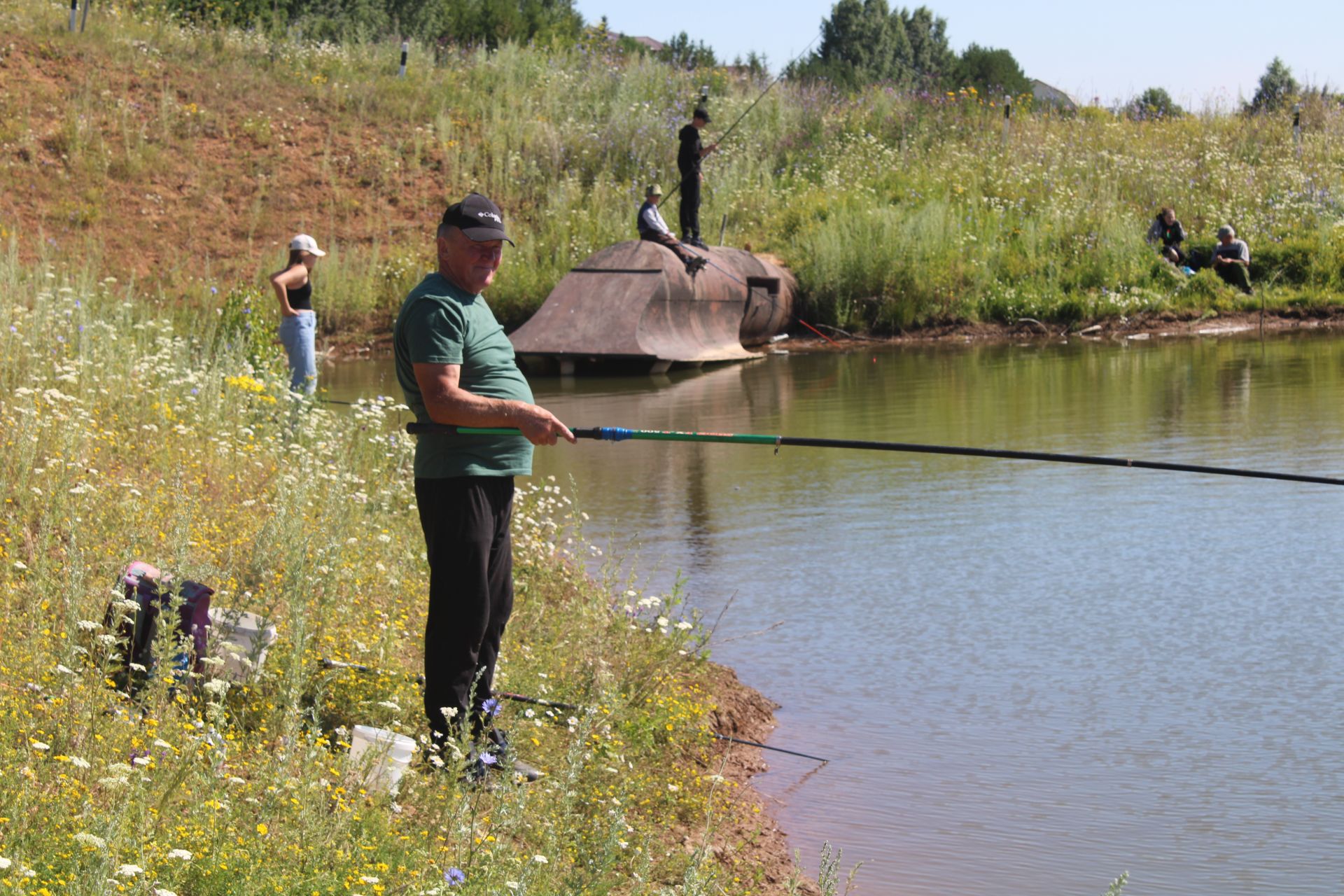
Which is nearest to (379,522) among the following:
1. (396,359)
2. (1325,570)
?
(396,359)

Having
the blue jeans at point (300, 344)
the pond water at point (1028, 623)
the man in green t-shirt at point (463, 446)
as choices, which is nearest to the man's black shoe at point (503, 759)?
the man in green t-shirt at point (463, 446)

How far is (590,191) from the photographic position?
86.2 ft

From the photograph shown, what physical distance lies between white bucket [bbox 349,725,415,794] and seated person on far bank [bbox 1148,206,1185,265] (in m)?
21.3

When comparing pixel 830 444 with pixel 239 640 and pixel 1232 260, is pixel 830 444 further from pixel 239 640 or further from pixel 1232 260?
pixel 1232 260

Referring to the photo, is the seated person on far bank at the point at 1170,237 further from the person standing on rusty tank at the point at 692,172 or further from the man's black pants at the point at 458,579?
the man's black pants at the point at 458,579

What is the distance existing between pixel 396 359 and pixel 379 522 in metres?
2.21

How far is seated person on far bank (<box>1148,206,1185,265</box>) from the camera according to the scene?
949 inches

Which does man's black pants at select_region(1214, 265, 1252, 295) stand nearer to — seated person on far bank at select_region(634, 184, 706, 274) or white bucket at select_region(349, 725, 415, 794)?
seated person on far bank at select_region(634, 184, 706, 274)

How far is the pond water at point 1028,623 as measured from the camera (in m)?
5.12

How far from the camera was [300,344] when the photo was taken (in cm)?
1105

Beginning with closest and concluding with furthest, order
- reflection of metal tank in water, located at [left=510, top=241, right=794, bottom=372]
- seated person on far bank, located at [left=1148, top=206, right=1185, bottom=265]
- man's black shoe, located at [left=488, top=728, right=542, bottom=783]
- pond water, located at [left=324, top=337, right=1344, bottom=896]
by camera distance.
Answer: man's black shoe, located at [left=488, top=728, right=542, bottom=783] → pond water, located at [left=324, top=337, right=1344, bottom=896] → reflection of metal tank in water, located at [left=510, top=241, right=794, bottom=372] → seated person on far bank, located at [left=1148, top=206, right=1185, bottom=265]

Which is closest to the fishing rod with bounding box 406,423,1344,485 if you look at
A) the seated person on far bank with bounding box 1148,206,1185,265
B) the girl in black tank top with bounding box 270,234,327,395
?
the girl in black tank top with bounding box 270,234,327,395

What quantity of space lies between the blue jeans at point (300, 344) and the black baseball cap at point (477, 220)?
624 cm

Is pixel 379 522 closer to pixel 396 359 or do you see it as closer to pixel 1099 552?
pixel 396 359
